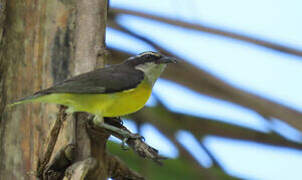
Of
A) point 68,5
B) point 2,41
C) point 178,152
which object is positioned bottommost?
point 178,152

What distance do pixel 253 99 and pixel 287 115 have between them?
1.12 ft

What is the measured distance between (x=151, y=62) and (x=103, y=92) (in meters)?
0.76

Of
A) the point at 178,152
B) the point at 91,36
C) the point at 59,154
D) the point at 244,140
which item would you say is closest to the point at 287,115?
the point at 244,140

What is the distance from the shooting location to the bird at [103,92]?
338cm

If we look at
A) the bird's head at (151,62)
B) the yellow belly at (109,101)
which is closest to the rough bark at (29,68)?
the yellow belly at (109,101)

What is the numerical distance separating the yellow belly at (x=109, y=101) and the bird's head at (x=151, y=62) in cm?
47

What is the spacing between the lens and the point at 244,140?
15.4ft

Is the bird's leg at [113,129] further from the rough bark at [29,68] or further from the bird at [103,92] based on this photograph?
the rough bark at [29,68]

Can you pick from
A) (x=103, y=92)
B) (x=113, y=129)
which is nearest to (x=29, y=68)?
(x=103, y=92)

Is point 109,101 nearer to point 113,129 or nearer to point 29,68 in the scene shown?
point 29,68

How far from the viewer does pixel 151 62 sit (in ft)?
14.6

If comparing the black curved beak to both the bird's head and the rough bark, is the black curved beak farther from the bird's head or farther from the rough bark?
the rough bark

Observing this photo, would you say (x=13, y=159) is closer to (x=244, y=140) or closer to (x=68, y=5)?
(x=68, y=5)

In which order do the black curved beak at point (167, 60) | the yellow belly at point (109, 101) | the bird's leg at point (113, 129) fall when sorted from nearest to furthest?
the bird's leg at point (113, 129), the yellow belly at point (109, 101), the black curved beak at point (167, 60)
